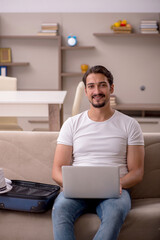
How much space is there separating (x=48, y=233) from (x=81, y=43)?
4.18m

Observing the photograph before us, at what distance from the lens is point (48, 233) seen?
1.98 m

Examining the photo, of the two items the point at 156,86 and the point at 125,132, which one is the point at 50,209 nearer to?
the point at 125,132

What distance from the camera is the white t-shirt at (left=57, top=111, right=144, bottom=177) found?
2.11 meters

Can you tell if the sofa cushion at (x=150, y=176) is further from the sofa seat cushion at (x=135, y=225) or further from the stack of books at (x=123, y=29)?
the stack of books at (x=123, y=29)

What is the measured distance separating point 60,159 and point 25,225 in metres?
0.40

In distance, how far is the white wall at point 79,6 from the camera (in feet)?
18.7

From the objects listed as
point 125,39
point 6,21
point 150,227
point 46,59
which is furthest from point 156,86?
point 150,227

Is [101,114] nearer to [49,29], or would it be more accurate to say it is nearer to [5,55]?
[49,29]

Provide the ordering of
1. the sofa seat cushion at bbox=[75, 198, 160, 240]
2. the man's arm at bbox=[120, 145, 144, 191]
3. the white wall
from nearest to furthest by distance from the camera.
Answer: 1. the sofa seat cushion at bbox=[75, 198, 160, 240]
2. the man's arm at bbox=[120, 145, 144, 191]
3. the white wall

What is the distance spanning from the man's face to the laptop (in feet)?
1.63

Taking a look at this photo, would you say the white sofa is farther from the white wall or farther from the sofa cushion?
the white wall

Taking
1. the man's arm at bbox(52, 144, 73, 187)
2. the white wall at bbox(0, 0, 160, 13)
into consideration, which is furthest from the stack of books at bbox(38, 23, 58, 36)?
the man's arm at bbox(52, 144, 73, 187)

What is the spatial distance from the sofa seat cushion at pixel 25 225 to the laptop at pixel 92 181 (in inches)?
9.2

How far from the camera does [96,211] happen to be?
1973mm
